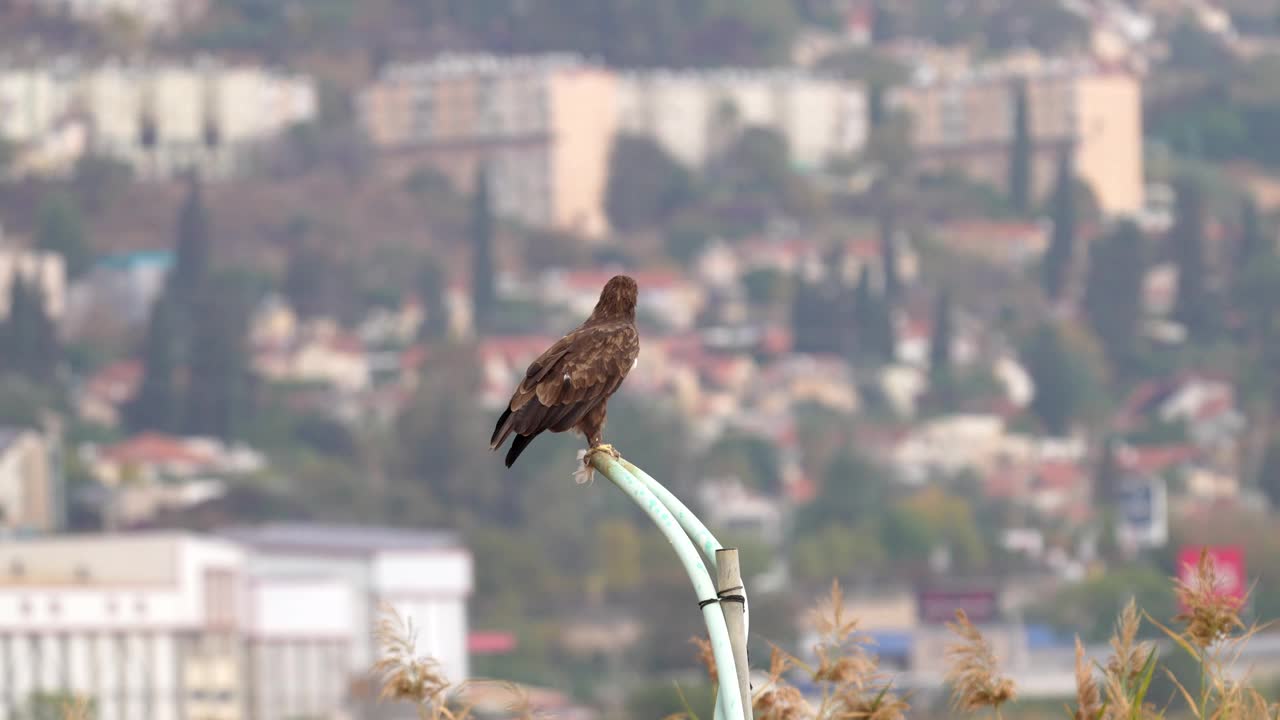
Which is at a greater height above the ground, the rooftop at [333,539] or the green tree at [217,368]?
the green tree at [217,368]

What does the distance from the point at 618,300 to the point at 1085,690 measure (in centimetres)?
95

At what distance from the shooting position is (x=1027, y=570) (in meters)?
77.8

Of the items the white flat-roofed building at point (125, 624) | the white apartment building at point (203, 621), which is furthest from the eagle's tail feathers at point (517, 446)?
the white flat-roofed building at point (125, 624)

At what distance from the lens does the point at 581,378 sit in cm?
503

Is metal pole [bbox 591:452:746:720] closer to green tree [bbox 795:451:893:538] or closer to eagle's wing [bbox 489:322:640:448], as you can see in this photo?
eagle's wing [bbox 489:322:640:448]

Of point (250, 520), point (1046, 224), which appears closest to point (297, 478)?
point (250, 520)

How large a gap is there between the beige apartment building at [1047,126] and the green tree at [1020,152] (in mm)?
347

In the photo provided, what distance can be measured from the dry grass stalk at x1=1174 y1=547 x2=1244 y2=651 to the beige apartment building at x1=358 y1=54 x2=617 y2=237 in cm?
11427

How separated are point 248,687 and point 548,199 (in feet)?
207

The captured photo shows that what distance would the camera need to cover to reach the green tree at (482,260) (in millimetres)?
108500

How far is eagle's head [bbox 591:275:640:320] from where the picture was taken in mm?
5109

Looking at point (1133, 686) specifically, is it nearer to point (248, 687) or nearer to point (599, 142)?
point (248, 687)

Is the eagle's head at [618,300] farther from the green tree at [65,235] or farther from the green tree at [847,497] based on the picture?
the green tree at [65,235]

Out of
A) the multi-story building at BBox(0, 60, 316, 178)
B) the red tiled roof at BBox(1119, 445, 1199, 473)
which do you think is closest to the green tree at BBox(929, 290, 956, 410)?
the red tiled roof at BBox(1119, 445, 1199, 473)
